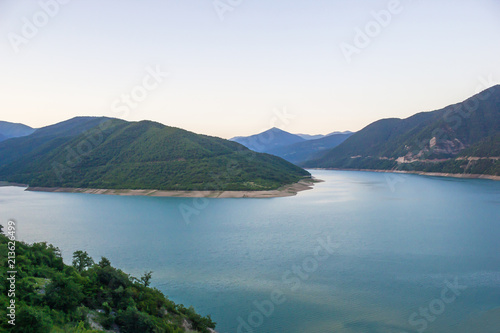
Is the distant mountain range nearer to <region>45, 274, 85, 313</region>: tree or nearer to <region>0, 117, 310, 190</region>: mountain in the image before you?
<region>0, 117, 310, 190</region>: mountain

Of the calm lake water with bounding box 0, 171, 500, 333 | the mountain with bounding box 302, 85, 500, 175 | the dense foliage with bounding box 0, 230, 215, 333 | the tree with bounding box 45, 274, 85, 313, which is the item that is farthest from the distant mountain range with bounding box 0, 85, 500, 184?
the tree with bounding box 45, 274, 85, 313

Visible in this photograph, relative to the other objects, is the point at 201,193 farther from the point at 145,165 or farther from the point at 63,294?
the point at 63,294

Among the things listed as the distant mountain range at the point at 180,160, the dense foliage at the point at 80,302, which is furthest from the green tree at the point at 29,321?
the distant mountain range at the point at 180,160

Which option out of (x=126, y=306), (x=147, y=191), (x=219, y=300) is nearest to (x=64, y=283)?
(x=126, y=306)

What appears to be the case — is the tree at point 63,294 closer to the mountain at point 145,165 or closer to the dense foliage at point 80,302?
the dense foliage at point 80,302

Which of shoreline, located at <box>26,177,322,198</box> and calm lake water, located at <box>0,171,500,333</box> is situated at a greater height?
shoreline, located at <box>26,177,322,198</box>

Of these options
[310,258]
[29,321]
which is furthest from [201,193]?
[29,321]
